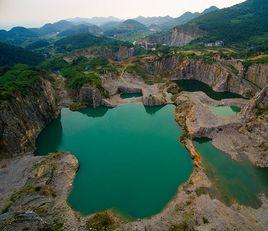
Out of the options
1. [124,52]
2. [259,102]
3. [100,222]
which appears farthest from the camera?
[124,52]

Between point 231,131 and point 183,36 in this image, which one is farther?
point 183,36

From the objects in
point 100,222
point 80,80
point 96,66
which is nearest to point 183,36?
point 96,66

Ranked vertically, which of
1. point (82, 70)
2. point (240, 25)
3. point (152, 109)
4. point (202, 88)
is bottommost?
point (202, 88)

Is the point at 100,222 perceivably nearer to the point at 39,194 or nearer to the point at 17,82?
the point at 39,194

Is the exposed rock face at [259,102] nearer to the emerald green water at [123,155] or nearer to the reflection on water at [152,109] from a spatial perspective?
Answer: the emerald green water at [123,155]

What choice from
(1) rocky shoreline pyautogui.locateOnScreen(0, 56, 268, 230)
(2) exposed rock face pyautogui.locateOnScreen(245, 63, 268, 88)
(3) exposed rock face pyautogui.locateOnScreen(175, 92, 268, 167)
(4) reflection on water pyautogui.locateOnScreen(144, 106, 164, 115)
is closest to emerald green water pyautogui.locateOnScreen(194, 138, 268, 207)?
(1) rocky shoreline pyautogui.locateOnScreen(0, 56, 268, 230)

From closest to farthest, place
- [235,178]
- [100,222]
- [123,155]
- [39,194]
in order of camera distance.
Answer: [100,222] → [39,194] → [235,178] → [123,155]

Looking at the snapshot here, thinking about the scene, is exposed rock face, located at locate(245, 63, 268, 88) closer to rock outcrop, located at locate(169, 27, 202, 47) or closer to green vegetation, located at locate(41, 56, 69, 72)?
green vegetation, located at locate(41, 56, 69, 72)
